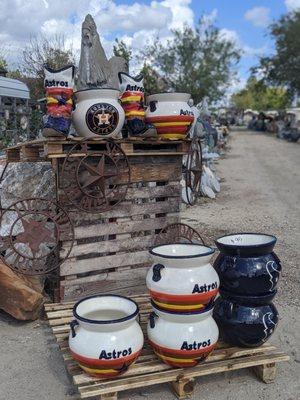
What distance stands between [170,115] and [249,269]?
1.56 meters

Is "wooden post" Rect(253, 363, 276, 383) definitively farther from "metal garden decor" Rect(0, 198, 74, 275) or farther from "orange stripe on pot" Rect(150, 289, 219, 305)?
"metal garden decor" Rect(0, 198, 74, 275)

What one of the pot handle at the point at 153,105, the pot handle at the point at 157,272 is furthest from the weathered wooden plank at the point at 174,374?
the pot handle at the point at 153,105

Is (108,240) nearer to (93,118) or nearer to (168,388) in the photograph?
(93,118)

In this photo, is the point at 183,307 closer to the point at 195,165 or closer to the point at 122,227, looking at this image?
the point at 122,227

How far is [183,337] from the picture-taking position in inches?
104

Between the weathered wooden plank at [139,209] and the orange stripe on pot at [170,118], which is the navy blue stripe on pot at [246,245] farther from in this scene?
the orange stripe on pot at [170,118]

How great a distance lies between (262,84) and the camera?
36.8m

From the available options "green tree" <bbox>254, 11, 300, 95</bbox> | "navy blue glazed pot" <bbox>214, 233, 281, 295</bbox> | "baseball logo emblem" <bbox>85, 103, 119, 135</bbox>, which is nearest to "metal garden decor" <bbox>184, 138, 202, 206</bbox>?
"baseball logo emblem" <bbox>85, 103, 119, 135</bbox>

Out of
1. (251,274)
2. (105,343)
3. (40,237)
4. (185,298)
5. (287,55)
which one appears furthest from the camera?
(287,55)

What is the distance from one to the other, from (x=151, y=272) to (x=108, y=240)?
1.12m

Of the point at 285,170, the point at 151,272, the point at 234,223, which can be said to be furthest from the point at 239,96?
the point at 151,272

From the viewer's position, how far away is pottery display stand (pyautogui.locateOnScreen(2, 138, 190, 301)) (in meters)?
3.72

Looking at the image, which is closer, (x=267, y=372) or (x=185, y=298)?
(x=185, y=298)

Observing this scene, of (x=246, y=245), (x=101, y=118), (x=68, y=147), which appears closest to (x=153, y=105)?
(x=101, y=118)
